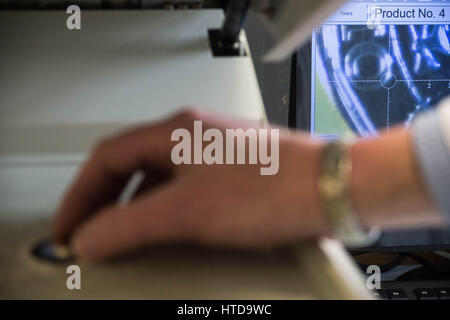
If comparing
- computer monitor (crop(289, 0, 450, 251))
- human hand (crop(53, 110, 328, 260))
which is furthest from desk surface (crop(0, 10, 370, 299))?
computer monitor (crop(289, 0, 450, 251))

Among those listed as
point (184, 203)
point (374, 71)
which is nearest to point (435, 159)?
point (184, 203)

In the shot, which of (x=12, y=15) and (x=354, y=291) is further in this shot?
(x=12, y=15)

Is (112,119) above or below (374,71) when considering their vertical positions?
below

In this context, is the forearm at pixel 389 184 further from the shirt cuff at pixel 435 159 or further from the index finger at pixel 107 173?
the index finger at pixel 107 173

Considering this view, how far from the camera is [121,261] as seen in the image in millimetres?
391

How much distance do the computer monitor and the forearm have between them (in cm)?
60

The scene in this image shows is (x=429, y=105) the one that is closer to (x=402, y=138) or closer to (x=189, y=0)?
(x=189, y=0)

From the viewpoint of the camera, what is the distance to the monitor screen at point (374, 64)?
979mm

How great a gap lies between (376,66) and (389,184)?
64cm

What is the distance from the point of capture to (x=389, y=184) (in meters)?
0.38

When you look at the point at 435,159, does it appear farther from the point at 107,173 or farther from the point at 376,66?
the point at 376,66

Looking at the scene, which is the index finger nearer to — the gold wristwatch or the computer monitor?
the gold wristwatch

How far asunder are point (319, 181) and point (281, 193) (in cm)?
2
